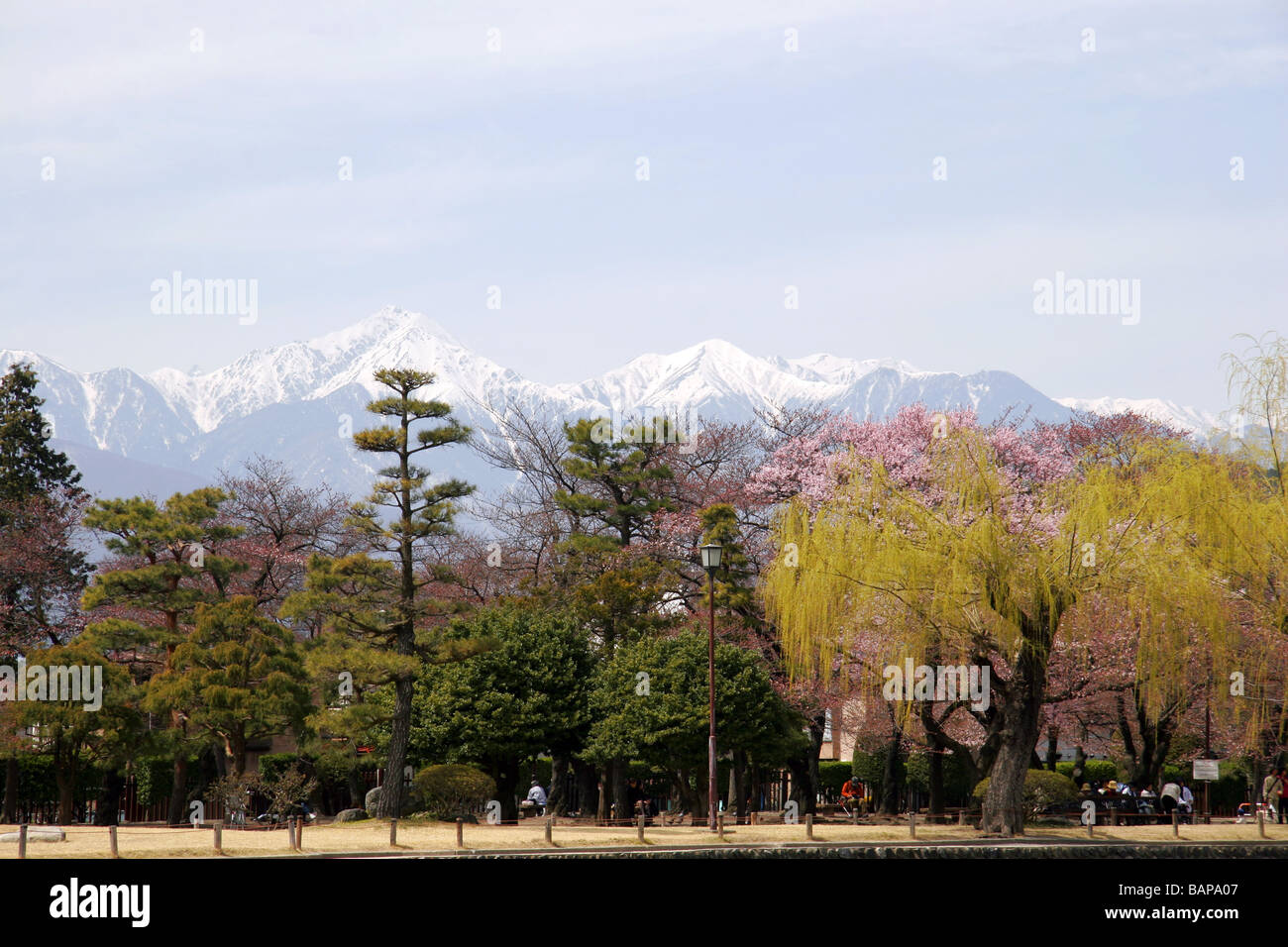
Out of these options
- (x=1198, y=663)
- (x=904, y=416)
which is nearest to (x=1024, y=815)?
(x=1198, y=663)

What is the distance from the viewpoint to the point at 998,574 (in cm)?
2548

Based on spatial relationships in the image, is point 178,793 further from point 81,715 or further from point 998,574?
point 998,574

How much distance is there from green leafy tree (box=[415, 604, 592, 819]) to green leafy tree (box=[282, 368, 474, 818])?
2.47m

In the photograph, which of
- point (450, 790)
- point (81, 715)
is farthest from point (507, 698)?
point (81, 715)

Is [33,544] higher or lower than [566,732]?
higher

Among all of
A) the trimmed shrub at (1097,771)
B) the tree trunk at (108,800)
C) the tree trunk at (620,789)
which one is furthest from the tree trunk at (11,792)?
the trimmed shrub at (1097,771)

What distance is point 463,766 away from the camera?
32.1 meters

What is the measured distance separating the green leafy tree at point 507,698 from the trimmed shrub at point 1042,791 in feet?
36.7

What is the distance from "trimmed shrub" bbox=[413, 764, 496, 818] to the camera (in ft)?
103

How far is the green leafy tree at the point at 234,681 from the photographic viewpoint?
1227 inches

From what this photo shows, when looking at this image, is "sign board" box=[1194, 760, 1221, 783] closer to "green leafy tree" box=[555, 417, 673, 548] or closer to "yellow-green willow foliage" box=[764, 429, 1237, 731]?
"yellow-green willow foliage" box=[764, 429, 1237, 731]

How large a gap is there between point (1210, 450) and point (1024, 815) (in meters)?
9.37
